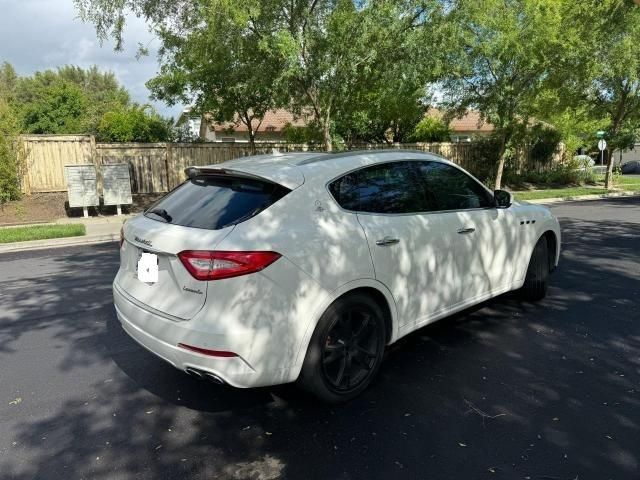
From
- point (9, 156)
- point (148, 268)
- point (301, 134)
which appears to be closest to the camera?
point (148, 268)

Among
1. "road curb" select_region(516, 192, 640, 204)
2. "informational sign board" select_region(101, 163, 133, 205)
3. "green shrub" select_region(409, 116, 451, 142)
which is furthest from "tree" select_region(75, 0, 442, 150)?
"green shrub" select_region(409, 116, 451, 142)

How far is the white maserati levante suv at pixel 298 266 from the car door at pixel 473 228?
18mm

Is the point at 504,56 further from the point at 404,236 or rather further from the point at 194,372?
the point at 194,372

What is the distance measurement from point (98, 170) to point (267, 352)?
14.2 metres

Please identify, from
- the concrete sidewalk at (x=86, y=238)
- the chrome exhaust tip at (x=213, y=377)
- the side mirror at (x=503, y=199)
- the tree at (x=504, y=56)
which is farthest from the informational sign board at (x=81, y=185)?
the chrome exhaust tip at (x=213, y=377)

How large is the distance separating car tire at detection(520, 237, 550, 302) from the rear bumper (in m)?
3.32

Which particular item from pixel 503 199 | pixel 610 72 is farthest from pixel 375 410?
pixel 610 72

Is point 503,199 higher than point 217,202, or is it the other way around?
point 217,202

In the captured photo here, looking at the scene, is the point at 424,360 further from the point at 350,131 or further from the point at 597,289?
the point at 350,131

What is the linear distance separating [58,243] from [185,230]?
9041 mm

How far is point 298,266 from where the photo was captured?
2959 mm

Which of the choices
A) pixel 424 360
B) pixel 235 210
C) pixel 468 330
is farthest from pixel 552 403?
pixel 235 210

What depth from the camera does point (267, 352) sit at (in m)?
2.88

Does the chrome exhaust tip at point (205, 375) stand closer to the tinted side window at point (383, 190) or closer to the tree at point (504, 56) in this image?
the tinted side window at point (383, 190)
